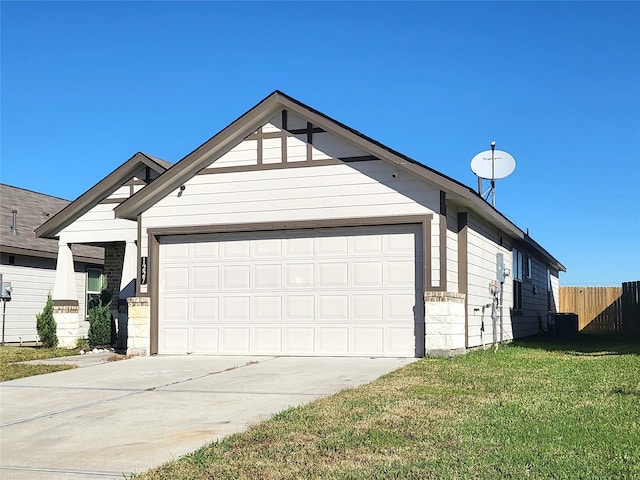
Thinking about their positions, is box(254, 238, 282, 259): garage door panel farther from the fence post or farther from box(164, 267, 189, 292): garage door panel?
the fence post

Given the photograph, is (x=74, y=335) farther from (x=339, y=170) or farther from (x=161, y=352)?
(x=339, y=170)

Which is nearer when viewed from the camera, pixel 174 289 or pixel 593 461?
pixel 593 461

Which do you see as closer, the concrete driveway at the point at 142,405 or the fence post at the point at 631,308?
the concrete driveway at the point at 142,405

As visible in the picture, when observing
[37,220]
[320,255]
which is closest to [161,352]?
[320,255]

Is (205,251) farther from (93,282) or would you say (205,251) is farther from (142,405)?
(93,282)

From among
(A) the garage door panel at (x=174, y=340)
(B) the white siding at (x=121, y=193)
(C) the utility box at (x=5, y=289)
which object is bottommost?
(A) the garage door panel at (x=174, y=340)

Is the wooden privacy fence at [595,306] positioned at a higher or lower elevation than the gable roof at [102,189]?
lower

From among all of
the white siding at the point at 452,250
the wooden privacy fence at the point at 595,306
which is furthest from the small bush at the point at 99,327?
the wooden privacy fence at the point at 595,306

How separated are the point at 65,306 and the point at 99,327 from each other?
4.68ft

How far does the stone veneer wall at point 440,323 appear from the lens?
13.4 metres

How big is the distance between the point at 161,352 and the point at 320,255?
13.6 ft

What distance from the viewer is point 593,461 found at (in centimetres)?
551

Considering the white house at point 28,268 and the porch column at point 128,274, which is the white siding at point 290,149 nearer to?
the porch column at point 128,274

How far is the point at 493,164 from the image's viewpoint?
1886 cm
